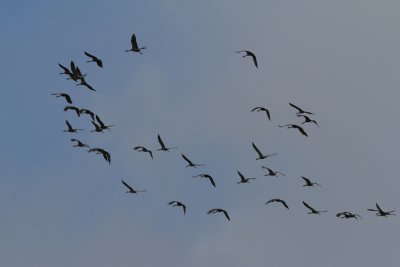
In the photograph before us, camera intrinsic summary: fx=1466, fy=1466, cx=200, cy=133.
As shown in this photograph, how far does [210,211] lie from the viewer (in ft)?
548

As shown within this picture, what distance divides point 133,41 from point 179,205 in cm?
2299

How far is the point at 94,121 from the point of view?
176375mm

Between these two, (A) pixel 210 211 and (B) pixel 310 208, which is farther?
(B) pixel 310 208

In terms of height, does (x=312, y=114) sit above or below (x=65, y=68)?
below

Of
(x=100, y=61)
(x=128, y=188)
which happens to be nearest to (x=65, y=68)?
(x=100, y=61)

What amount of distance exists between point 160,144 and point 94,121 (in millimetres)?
8449

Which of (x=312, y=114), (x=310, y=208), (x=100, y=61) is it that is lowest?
(x=310, y=208)

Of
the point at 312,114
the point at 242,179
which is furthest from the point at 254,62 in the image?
the point at 242,179

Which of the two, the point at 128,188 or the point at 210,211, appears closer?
the point at 210,211

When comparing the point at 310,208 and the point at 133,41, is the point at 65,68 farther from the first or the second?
the point at 310,208

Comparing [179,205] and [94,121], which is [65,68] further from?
[179,205]

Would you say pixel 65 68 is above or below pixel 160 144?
above

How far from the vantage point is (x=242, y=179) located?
178000 millimetres

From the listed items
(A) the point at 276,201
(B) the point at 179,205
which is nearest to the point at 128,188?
(B) the point at 179,205
